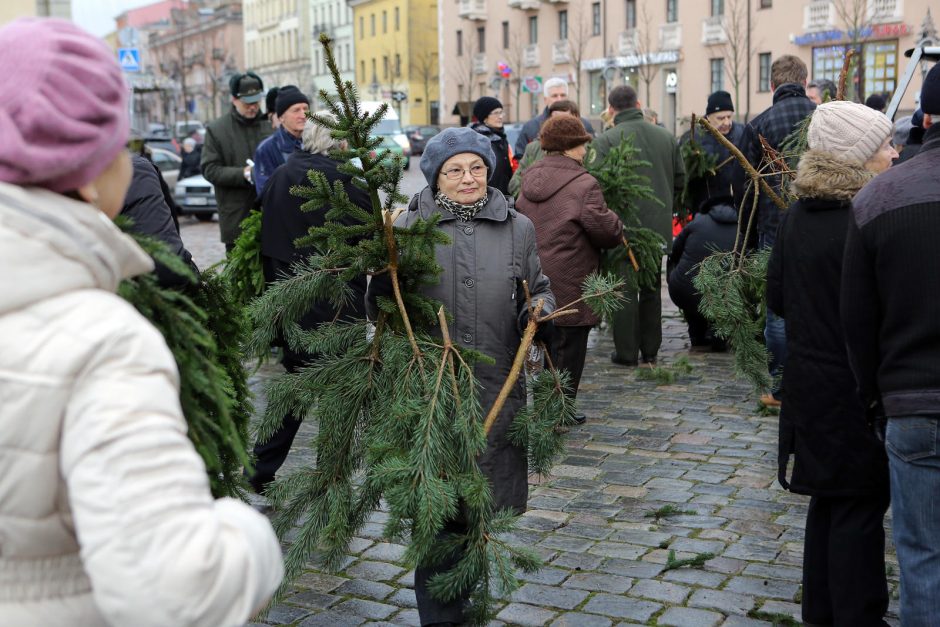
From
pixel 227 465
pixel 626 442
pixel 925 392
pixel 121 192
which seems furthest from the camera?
pixel 626 442

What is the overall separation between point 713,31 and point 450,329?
178 ft

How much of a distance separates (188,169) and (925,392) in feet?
79.9

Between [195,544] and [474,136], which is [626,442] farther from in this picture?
[195,544]

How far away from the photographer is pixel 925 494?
143 inches

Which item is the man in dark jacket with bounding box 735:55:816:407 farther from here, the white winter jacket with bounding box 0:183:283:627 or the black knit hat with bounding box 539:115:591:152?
the white winter jacket with bounding box 0:183:283:627

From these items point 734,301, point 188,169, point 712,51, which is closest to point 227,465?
point 734,301

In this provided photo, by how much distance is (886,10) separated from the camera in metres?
46.8

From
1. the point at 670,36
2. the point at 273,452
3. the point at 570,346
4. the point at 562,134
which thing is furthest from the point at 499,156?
the point at 670,36

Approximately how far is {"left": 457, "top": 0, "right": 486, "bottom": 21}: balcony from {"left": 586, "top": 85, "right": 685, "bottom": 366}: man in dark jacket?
226ft

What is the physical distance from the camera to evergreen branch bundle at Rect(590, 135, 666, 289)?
8.65 meters

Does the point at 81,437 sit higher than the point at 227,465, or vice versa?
the point at 81,437

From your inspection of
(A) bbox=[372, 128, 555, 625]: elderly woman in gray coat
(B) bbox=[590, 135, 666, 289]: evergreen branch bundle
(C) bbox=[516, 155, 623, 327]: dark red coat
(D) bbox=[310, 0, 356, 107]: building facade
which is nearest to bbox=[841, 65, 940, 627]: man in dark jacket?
(A) bbox=[372, 128, 555, 625]: elderly woman in gray coat

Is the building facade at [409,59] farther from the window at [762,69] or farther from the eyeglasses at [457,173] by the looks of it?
the eyeglasses at [457,173]

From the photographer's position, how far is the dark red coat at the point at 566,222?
24.8 ft
